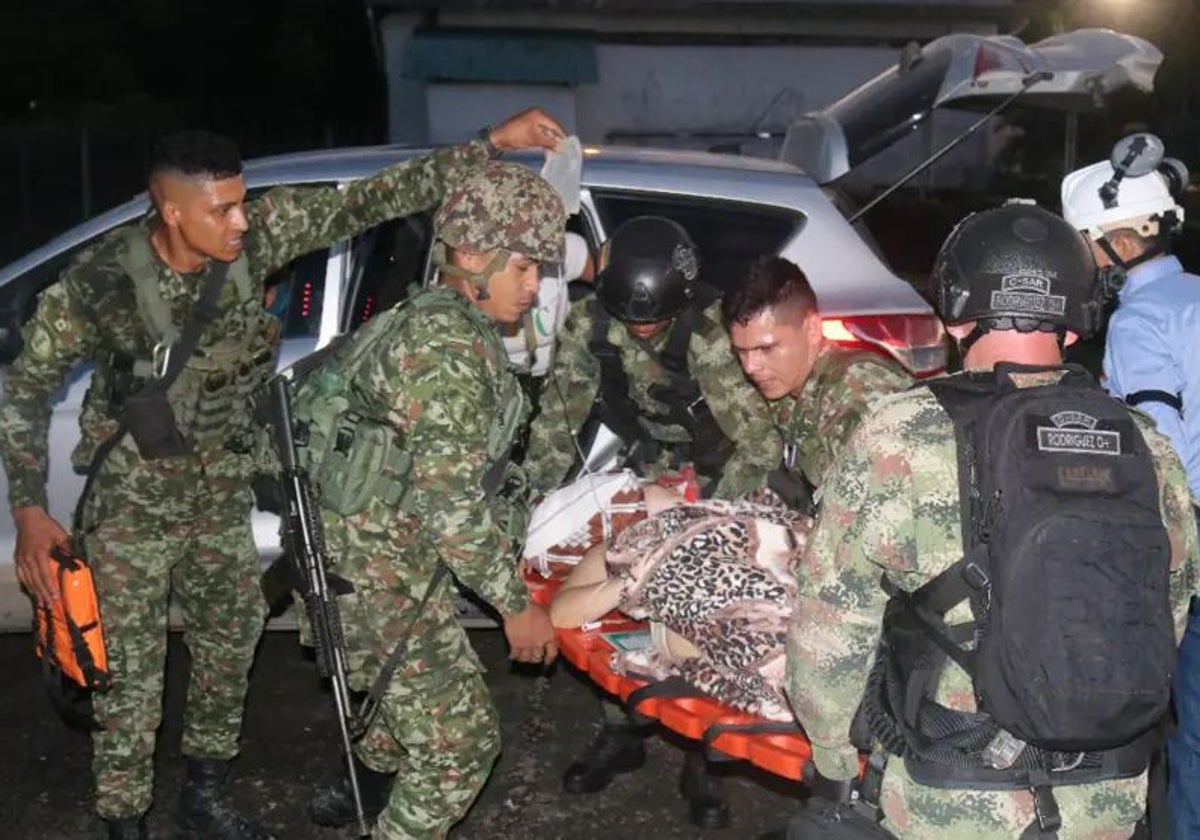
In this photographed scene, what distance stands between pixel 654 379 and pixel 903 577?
7.94ft

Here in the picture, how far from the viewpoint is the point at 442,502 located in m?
3.15

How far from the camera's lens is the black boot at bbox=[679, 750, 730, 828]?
4.38 m

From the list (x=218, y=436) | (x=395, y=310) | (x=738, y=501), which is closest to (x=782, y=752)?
(x=738, y=501)

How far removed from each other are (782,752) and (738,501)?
0.92m

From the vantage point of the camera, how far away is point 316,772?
4730 millimetres

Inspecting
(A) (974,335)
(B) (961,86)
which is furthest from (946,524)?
(B) (961,86)

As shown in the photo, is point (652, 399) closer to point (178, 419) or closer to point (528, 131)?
point (528, 131)

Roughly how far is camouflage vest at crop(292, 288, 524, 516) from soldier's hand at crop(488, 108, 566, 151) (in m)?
0.86

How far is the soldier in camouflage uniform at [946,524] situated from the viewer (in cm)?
223

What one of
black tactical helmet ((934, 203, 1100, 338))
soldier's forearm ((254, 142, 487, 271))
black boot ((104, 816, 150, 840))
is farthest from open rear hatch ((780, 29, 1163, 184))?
black boot ((104, 816, 150, 840))

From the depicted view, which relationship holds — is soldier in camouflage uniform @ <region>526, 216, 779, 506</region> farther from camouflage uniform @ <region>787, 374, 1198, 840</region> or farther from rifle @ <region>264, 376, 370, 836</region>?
camouflage uniform @ <region>787, 374, 1198, 840</region>

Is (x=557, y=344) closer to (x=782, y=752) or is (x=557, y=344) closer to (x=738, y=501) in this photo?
(x=738, y=501)

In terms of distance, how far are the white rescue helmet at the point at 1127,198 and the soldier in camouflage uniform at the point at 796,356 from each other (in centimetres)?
67

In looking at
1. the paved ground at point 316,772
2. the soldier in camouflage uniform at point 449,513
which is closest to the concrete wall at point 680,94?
the paved ground at point 316,772
